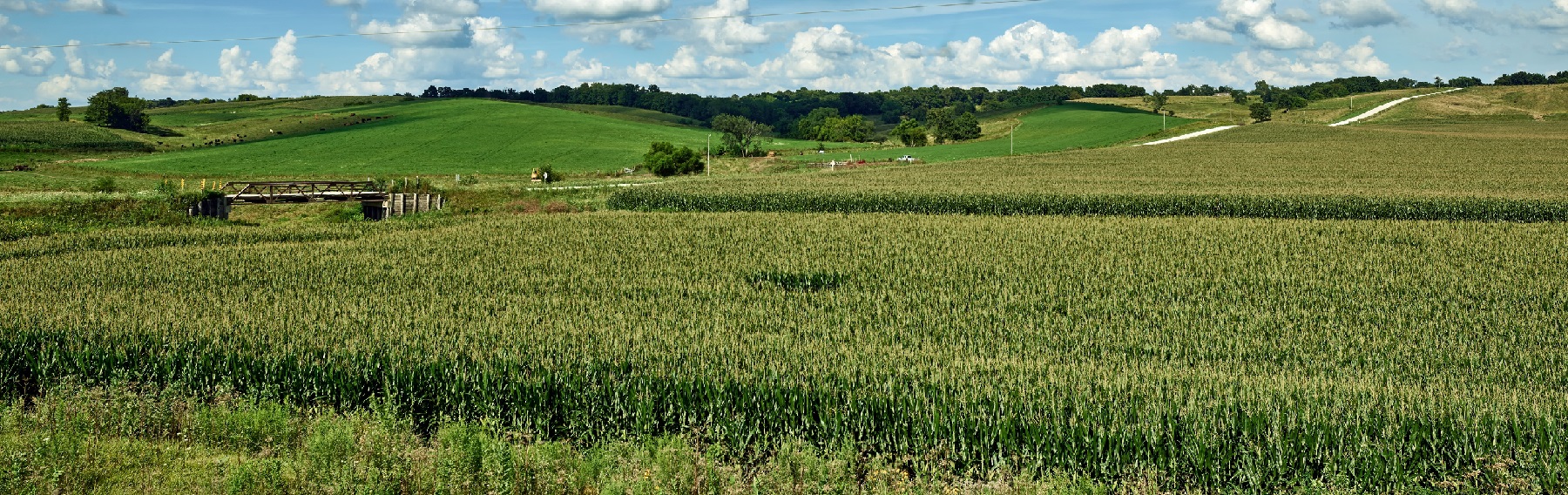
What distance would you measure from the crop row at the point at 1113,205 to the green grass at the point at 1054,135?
45716mm

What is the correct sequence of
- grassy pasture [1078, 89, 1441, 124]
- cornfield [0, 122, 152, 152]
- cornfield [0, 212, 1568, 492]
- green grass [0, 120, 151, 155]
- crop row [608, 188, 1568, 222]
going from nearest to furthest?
cornfield [0, 212, 1568, 492], crop row [608, 188, 1568, 222], green grass [0, 120, 151, 155], cornfield [0, 122, 152, 152], grassy pasture [1078, 89, 1441, 124]

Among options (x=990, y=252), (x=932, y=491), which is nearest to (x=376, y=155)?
(x=990, y=252)

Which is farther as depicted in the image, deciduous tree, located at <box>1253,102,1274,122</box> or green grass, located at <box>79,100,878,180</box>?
deciduous tree, located at <box>1253,102,1274,122</box>

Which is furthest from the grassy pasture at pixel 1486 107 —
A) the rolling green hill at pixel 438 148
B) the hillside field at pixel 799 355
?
the hillside field at pixel 799 355

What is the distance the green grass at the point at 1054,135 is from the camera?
101 m

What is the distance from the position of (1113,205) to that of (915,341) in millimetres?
28986

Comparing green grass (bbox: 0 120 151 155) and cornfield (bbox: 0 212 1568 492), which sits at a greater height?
green grass (bbox: 0 120 151 155)

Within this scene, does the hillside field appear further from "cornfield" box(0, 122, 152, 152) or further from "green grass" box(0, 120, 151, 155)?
"cornfield" box(0, 122, 152, 152)

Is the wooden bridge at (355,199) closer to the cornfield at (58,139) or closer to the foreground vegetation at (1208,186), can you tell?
the foreground vegetation at (1208,186)

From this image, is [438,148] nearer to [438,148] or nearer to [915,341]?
[438,148]

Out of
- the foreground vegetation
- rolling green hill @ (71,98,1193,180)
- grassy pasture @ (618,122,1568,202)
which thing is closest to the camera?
the foreground vegetation

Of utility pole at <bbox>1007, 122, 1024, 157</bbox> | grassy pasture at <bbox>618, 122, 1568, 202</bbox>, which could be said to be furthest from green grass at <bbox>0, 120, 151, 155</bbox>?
utility pole at <bbox>1007, 122, 1024, 157</bbox>

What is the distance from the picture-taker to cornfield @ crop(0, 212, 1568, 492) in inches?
463

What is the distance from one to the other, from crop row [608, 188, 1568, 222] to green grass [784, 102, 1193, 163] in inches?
1800
